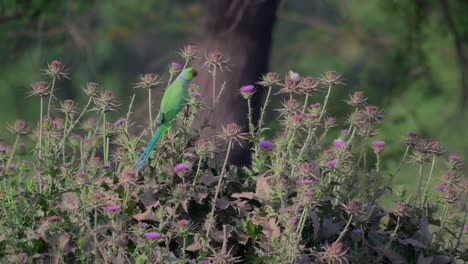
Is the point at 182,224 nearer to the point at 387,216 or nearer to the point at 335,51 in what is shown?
the point at 387,216

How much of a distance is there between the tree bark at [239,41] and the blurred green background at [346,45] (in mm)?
617

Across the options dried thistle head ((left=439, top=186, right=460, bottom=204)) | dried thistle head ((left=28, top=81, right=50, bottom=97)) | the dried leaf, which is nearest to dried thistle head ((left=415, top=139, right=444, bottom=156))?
dried thistle head ((left=439, top=186, right=460, bottom=204))

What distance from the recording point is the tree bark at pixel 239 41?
6.40 metres

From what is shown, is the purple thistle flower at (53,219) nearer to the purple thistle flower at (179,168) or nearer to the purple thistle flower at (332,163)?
the purple thistle flower at (179,168)

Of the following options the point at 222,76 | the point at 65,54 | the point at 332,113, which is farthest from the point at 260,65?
the point at 65,54

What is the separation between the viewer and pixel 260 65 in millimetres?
6613

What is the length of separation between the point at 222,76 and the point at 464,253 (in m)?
2.79

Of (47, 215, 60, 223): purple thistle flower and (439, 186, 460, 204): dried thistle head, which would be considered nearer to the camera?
(47, 215, 60, 223): purple thistle flower

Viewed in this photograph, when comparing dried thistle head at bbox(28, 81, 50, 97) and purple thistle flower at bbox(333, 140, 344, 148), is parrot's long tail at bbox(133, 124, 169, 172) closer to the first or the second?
dried thistle head at bbox(28, 81, 50, 97)

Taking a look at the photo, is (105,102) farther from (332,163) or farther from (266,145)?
(332,163)

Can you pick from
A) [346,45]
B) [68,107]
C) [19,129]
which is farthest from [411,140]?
[346,45]

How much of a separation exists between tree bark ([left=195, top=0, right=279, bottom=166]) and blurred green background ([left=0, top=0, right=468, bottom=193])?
0.62 m

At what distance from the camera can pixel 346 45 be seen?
1482 centimetres

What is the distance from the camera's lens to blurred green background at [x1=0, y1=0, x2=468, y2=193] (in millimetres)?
8594
